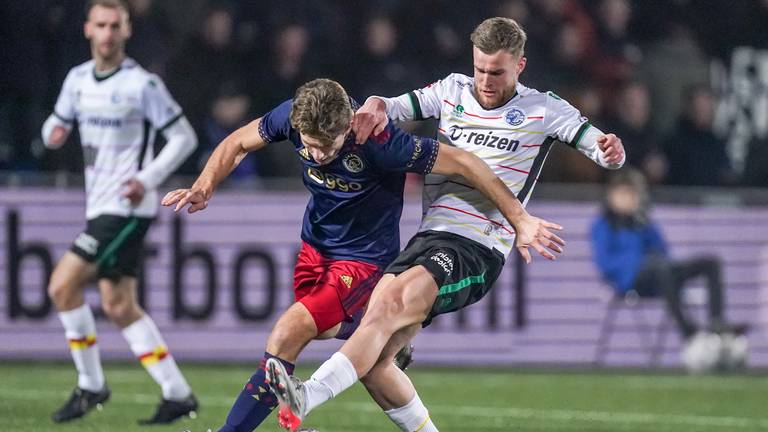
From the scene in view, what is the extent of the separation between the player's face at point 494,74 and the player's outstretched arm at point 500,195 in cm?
38

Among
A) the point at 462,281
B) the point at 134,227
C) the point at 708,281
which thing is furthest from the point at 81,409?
the point at 708,281

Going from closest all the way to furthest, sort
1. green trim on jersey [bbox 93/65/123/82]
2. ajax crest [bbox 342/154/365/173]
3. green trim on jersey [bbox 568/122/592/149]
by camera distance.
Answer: ajax crest [bbox 342/154/365/173] < green trim on jersey [bbox 568/122/592/149] < green trim on jersey [bbox 93/65/123/82]

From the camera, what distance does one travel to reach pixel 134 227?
8945mm

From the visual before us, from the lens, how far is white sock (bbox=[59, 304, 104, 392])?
869 cm

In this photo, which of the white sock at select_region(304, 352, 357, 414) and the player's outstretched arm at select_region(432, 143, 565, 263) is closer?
the white sock at select_region(304, 352, 357, 414)

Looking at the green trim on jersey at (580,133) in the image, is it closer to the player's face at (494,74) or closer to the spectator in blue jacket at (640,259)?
the player's face at (494,74)

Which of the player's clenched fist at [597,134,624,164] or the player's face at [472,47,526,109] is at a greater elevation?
the player's face at [472,47,526,109]

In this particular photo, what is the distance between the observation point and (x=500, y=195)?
6531 millimetres

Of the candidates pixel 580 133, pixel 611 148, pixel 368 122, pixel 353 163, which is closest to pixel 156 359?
pixel 353 163

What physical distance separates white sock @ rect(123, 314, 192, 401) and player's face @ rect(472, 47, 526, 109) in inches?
111

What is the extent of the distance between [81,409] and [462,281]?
2859 mm

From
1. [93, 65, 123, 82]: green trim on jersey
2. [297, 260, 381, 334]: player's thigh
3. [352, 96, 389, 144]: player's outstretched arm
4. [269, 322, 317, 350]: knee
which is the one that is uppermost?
[352, 96, 389, 144]: player's outstretched arm

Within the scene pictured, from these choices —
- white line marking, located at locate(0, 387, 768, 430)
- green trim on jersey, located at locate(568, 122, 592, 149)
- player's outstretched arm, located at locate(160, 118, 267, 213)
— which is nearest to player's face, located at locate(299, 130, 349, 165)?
player's outstretched arm, located at locate(160, 118, 267, 213)

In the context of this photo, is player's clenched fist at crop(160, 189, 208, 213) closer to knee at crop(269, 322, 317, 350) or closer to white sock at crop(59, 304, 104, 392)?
knee at crop(269, 322, 317, 350)
